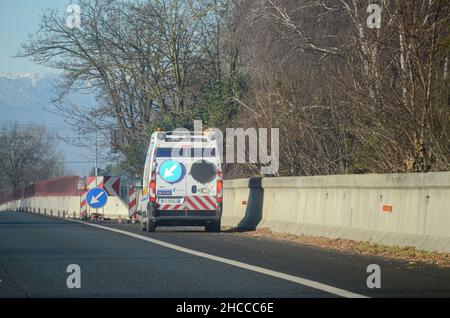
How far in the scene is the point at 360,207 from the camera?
60.1 ft

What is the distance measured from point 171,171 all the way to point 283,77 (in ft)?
23.1

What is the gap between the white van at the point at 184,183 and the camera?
24062 millimetres

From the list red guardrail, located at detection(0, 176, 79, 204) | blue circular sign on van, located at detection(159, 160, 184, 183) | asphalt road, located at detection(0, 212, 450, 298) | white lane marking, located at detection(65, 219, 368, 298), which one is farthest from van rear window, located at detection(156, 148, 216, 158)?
red guardrail, located at detection(0, 176, 79, 204)

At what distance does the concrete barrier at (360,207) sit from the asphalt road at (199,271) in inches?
34.4

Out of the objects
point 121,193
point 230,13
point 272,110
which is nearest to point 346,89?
point 272,110

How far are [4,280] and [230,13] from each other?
108 feet

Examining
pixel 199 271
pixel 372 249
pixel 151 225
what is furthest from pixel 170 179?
pixel 199 271

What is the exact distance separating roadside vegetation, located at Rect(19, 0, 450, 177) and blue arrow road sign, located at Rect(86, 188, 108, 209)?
4.88 m

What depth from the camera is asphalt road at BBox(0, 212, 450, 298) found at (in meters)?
11.2

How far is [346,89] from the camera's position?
23.5m

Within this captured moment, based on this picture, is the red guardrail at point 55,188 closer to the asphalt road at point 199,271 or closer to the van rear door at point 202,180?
the van rear door at point 202,180

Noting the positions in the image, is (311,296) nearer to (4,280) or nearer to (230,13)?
A: (4,280)

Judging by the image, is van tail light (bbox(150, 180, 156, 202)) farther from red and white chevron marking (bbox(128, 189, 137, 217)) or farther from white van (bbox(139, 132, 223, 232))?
red and white chevron marking (bbox(128, 189, 137, 217))

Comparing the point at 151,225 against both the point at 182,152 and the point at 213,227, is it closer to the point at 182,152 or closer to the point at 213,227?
the point at 213,227
